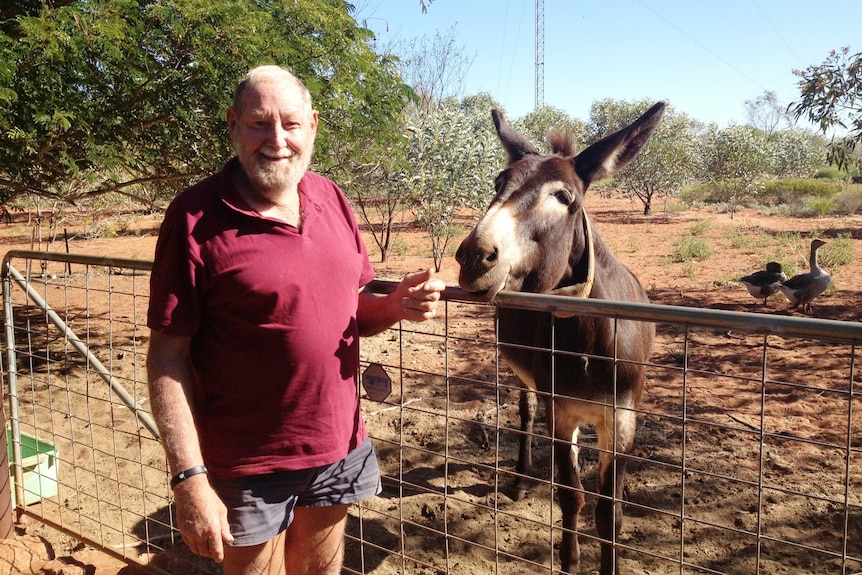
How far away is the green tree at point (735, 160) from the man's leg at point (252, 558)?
3019 centimetres

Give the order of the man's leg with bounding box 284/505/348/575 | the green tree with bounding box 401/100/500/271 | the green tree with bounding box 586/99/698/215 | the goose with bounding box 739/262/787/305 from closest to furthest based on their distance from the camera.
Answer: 1. the man's leg with bounding box 284/505/348/575
2. the goose with bounding box 739/262/787/305
3. the green tree with bounding box 401/100/500/271
4. the green tree with bounding box 586/99/698/215

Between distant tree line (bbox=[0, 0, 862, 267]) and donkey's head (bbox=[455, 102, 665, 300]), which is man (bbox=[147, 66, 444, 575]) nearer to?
donkey's head (bbox=[455, 102, 665, 300])

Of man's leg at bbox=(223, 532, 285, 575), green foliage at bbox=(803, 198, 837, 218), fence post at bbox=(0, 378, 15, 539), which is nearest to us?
man's leg at bbox=(223, 532, 285, 575)

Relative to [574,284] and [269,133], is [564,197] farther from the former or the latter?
[269,133]

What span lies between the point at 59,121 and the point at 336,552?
418 centimetres

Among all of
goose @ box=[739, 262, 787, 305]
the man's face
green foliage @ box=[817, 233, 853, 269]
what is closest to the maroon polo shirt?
the man's face

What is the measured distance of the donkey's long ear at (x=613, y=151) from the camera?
3191 millimetres

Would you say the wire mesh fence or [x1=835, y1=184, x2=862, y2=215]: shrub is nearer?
the wire mesh fence

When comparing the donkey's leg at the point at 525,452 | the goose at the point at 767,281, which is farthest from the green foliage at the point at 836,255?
the donkey's leg at the point at 525,452

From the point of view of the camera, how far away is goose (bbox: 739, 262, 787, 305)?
10.1 metres

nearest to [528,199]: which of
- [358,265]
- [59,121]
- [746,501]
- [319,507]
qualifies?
[358,265]

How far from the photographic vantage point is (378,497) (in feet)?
14.9

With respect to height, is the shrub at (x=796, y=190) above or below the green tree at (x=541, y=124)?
below

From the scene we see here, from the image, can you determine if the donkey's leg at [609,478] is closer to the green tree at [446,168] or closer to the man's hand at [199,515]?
the man's hand at [199,515]
